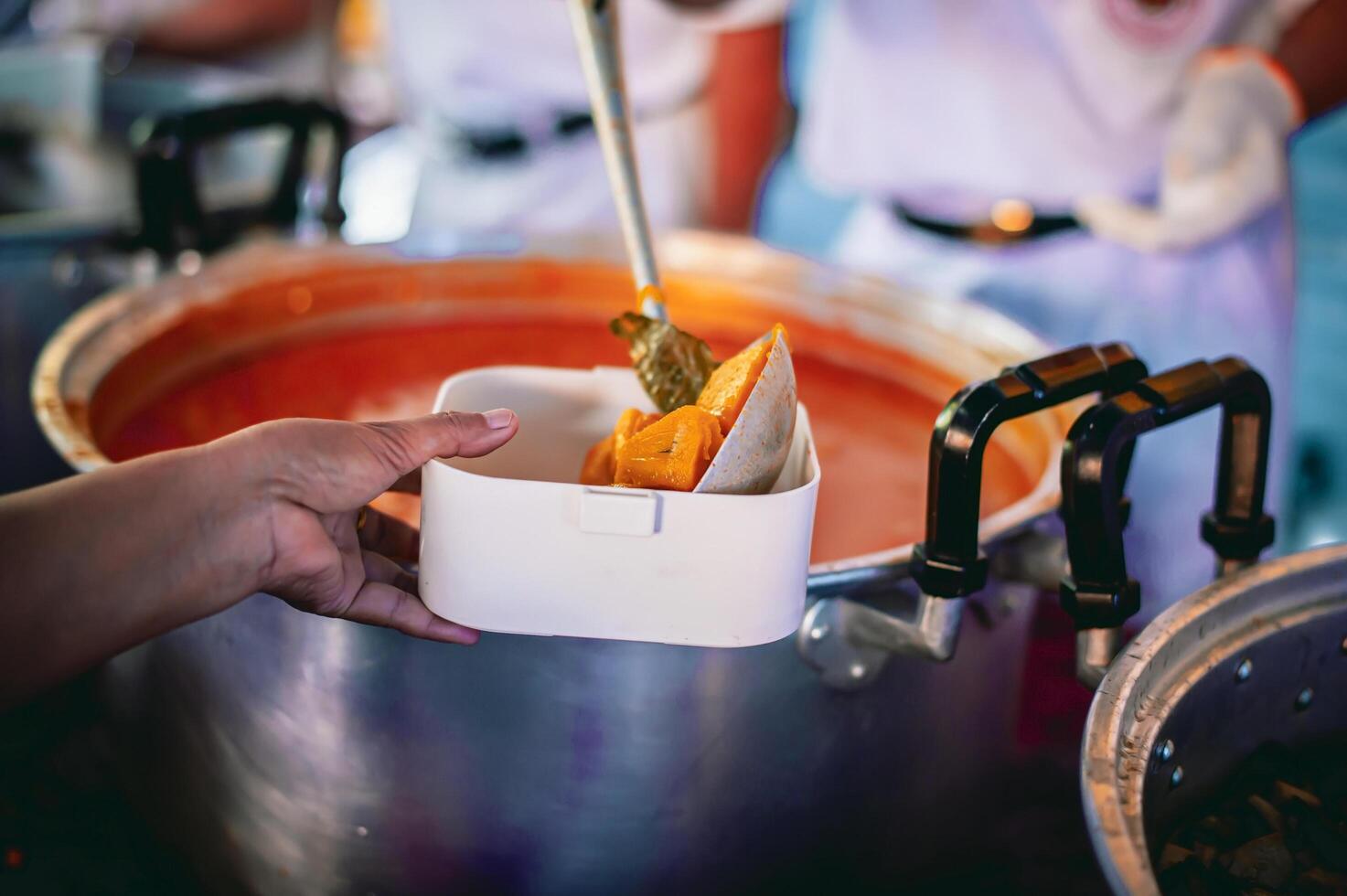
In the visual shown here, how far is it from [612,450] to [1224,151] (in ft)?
4.00

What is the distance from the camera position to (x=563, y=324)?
161cm

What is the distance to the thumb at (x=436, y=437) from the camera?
71 cm

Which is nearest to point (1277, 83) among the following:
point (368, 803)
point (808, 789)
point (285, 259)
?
point (808, 789)

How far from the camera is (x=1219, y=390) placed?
2.49 ft

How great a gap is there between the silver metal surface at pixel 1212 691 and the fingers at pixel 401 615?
0.41 m

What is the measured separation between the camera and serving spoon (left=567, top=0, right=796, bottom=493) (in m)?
0.67

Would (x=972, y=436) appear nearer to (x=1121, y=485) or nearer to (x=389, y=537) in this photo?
(x=1121, y=485)

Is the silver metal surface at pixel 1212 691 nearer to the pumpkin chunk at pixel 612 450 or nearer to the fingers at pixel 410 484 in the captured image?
the pumpkin chunk at pixel 612 450

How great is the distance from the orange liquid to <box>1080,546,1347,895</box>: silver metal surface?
0.39 m

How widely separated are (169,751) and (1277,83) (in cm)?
164

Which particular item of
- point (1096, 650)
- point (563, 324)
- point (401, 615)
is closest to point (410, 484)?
point (401, 615)

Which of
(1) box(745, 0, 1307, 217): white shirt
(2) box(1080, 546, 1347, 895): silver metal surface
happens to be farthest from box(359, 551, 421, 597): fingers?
(1) box(745, 0, 1307, 217): white shirt

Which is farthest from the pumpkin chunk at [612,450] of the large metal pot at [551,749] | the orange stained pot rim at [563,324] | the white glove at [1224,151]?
the white glove at [1224,151]

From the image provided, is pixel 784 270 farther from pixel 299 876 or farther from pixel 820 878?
pixel 299 876
